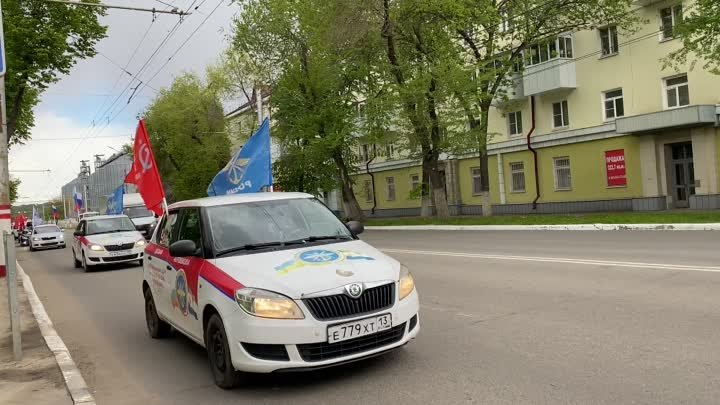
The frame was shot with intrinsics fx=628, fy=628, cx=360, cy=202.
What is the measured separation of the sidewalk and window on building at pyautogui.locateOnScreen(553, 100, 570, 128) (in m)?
29.3

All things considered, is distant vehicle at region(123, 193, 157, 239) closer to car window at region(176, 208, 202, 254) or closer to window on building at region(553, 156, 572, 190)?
window on building at region(553, 156, 572, 190)

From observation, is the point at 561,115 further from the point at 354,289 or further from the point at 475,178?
the point at 354,289

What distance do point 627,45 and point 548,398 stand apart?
28.9 metres

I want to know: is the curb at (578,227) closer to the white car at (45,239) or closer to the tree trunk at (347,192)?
the tree trunk at (347,192)

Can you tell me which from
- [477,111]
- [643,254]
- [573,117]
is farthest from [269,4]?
[643,254]

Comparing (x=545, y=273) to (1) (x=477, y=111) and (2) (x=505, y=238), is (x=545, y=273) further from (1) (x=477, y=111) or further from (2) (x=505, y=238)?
(1) (x=477, y=111)

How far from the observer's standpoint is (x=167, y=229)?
732 centimetres

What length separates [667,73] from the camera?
27.8 meters

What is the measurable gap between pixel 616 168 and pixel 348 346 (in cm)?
2833

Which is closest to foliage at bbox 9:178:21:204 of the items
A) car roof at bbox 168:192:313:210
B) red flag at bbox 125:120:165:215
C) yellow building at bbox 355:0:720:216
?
yellow building at bbox 355:0:720:216

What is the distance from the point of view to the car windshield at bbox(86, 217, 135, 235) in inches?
749

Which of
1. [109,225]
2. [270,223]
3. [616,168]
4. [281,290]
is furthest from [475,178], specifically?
[281,290]

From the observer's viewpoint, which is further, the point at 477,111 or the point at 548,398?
the point at 477,111

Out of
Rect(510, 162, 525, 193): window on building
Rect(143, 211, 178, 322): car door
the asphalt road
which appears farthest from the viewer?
Rect(510, 162, 525, 193): window on building
